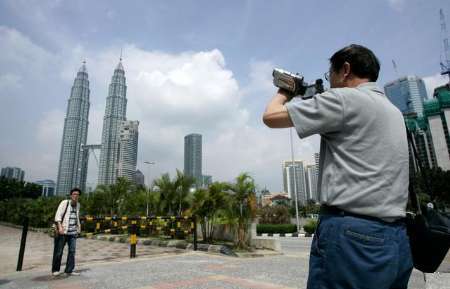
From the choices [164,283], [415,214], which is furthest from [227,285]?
[415,214]

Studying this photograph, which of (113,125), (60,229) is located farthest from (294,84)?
(113,125)

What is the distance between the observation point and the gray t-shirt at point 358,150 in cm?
129

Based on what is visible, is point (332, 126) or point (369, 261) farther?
point (332, 126)

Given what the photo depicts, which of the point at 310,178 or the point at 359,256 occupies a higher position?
the point at 310,178

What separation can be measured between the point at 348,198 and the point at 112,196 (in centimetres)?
2278

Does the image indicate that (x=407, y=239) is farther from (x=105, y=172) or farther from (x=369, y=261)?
(x=105, y=172)

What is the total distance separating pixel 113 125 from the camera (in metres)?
72.6

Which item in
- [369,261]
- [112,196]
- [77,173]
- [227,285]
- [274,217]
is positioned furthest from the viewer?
[77,173]

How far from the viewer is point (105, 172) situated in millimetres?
53375

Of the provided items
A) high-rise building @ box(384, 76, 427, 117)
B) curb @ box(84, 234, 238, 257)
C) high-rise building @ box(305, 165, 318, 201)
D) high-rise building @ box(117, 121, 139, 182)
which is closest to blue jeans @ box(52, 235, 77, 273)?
curb @ box(84, 234, 238, 257)

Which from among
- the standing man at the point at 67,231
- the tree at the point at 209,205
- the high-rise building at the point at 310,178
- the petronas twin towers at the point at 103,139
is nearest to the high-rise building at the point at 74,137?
the petronas twin towers at the point at 103,139

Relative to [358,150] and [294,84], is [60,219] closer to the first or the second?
[294,84]

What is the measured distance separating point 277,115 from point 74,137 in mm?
90712

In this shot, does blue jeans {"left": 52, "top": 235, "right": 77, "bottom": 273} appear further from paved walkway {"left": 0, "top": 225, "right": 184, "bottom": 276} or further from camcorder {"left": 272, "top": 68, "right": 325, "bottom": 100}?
camcorder {"left": 272, "top": 68, "right": 325, "bottom": 100}
